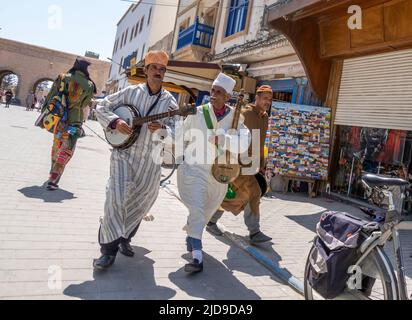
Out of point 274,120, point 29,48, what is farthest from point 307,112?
point 29,48

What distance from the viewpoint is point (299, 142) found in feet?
25.8

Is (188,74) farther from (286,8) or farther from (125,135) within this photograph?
(125,135)

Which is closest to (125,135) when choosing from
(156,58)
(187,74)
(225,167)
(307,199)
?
(156,58)

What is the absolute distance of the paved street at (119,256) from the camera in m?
2.77

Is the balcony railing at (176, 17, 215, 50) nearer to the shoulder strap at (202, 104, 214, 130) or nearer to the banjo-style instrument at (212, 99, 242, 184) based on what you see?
the shoulder strap at (202, 104, 214, 130)

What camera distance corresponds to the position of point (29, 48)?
40.2 m

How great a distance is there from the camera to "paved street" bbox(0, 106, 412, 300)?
2766mm

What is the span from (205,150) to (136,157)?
0.66 m

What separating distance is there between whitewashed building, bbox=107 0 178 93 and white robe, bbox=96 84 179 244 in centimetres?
1992

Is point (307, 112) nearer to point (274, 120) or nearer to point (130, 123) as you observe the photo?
point (274, 120)

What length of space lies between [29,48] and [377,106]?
135 ft

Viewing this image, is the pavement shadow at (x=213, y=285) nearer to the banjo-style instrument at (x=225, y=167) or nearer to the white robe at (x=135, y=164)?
the white robe at (x=135, y=164)
